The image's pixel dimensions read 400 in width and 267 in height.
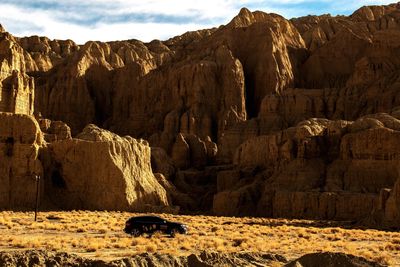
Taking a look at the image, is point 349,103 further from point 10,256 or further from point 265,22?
point 10,256

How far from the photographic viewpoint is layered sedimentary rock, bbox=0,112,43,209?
219 feet

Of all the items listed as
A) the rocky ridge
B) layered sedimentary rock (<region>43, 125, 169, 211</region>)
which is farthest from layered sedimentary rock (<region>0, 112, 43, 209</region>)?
the rocky ridge

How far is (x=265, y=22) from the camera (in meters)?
144

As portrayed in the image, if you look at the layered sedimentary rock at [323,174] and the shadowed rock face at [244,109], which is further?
the shadowed rock face at [244,109]

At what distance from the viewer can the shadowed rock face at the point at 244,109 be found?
78250 mm

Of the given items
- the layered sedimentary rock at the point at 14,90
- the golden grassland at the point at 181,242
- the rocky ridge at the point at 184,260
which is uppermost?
the layered sedimentary rock at the point at 14,90

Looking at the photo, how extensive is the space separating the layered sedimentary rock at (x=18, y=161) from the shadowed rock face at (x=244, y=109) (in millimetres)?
4326

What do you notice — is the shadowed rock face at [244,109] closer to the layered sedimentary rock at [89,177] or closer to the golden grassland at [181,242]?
the layered sedimentary rock at [89,177]

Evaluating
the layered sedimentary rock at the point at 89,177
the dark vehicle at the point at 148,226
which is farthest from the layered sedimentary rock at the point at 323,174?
the dark vehicle at the point at 148,226

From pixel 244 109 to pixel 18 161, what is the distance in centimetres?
6971

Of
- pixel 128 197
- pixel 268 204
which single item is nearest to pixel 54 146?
pixel 128 197

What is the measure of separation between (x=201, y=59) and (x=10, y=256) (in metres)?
119

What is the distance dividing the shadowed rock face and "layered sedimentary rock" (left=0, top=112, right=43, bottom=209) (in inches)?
170

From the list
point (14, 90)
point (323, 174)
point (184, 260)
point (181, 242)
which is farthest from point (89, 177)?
point (184, 260)
